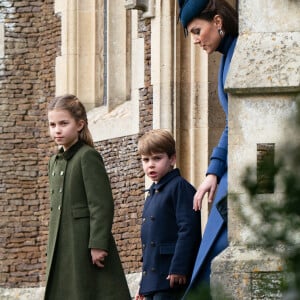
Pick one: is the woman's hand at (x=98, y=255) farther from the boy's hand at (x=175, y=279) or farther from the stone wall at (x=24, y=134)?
the stone wall at (x=24, y=134)

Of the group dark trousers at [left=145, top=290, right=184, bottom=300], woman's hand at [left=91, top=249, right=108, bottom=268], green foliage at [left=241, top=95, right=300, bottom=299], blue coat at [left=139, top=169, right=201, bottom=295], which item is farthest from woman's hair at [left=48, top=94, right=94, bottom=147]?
green foliage at [left=241, top=95, right=300, bottom=299]

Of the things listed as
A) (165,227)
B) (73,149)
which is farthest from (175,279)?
(73,149)

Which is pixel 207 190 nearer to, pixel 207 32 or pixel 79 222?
pixel 207 32

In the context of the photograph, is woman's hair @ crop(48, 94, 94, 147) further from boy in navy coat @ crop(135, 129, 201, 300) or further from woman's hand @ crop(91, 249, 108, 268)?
woman's hand @ crop(91, 249, 108, 268)

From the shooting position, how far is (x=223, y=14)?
8.52 metres

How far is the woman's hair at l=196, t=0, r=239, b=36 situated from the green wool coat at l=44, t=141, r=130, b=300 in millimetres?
1230

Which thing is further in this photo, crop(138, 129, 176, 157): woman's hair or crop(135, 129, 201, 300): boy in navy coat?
crop(138, 129, 176, 157): woman's hair

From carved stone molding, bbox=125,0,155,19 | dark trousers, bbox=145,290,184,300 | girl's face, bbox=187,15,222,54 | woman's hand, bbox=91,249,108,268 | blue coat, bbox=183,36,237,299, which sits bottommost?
dark trousers, bbox=145,290,184,300

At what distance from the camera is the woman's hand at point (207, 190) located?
8.16 m

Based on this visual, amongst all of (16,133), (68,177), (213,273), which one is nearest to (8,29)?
(16,133)

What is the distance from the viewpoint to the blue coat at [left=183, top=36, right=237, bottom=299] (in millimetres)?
8344

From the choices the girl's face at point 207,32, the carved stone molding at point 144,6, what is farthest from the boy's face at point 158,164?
the carved stone molding at point 144,6

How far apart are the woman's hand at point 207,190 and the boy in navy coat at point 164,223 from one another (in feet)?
2.04

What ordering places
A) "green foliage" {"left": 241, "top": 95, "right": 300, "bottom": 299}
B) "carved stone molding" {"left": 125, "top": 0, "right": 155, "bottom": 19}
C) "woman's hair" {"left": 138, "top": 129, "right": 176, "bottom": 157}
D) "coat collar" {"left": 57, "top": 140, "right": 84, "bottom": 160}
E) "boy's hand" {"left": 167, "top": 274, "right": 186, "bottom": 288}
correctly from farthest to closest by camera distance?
"carved stone molding" {"left": 125, "top": 0, "right": 155, "bottom": 19} → "coat collar" {"left": 57, "top": 140, "right": 84, "bottom": 160} → "woman's hair" {"left": 138, "top": 129, "right": 176, "bottom": 157} → "boy's hand" {"left": 167, "top": 274, "right": 186, "bottom": 288} → "green foliage" {"left": 241, "top": 95, "right": 300, "bottom": 299}
